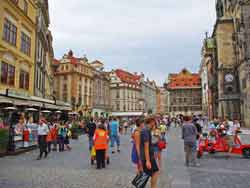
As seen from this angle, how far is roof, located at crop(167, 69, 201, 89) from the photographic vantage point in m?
110

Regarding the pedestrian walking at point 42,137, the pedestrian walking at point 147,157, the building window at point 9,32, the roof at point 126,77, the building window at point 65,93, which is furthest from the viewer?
the roof at point 126,77

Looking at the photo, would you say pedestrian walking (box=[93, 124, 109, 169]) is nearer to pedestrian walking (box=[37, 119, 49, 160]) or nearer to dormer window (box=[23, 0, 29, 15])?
pedestrian walking (box=[37, 119, 49, 160])

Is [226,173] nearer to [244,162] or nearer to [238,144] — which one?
[244,162]

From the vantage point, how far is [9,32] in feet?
80.6

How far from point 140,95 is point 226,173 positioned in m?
96.0

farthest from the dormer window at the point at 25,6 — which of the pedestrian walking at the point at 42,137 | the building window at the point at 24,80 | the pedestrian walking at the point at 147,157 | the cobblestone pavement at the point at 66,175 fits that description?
the pedestrian walking at the point at 147,157

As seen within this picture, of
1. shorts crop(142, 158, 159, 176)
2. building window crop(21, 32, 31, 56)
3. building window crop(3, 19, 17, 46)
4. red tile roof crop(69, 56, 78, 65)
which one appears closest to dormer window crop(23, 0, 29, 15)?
building window crop(21, 32, 31, 56)

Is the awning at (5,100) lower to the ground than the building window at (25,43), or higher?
lower

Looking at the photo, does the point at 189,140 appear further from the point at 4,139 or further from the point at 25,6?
the point at 25,6

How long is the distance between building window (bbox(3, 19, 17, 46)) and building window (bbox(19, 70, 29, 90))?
3620mm

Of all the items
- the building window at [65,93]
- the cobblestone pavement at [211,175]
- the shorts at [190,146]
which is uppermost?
the building window at [65,93]

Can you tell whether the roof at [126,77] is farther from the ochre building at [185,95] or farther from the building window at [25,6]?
the building window at [25,6]

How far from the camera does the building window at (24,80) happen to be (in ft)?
90.9

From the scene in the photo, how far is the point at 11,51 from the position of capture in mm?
24719
